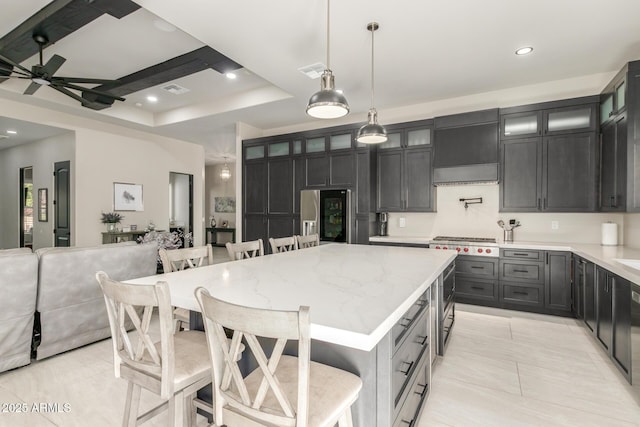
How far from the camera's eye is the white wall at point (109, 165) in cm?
571

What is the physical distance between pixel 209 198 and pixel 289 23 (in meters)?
9.39

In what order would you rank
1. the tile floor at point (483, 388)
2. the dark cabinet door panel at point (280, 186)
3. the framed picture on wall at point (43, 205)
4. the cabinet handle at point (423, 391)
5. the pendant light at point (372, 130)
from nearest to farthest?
1. the cabinet handle at point (423, 391)
2. the tile floor at point (483, 388)
3. the pendant light at point (372, 130)
4. the dark cabinet door panel at point (280, 186)
5. the framed picture on wall at point (43, 205)

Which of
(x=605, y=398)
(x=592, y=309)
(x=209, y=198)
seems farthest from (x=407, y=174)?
(x=209, y=198)

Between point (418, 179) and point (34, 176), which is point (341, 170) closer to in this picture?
point (418, 179)

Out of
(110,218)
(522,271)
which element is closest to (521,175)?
(522,271)

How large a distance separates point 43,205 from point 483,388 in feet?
27.1

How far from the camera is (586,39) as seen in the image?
3.05 m

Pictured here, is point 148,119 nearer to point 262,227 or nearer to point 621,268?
point 262,227

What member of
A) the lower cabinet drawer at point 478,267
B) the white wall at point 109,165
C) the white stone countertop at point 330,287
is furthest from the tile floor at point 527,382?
the white wall at point 109,165

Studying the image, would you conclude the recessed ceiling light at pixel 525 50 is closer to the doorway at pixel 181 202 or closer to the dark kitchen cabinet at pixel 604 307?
the dark kitchen cabinet at pixel 604 307

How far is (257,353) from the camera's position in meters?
0.91

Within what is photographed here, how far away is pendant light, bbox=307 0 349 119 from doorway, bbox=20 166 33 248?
25.9 ft

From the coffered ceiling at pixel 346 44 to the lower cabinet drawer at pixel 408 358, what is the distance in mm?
2458

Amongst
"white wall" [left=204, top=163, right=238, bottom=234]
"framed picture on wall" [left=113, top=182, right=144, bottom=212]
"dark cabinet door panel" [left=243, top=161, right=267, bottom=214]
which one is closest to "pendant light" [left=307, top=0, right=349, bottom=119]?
"dark cabinet door panel" [left=243, top=161, right=267, bottom=214]
